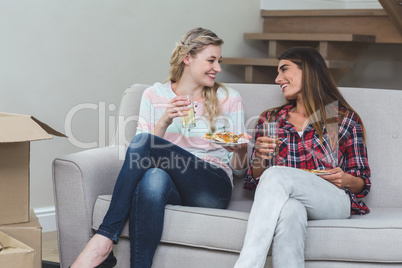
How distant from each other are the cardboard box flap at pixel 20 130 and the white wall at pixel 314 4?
272cm

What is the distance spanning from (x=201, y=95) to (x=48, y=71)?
108 cm

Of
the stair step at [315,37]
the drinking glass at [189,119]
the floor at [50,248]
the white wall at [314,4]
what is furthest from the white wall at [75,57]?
the drinking glass at [189,119]

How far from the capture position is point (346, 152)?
2275 millimetres

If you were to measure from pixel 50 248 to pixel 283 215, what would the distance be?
4.95 feet

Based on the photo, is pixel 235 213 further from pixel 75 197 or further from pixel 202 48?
pixel 202 48

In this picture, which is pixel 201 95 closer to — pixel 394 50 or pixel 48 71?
pixel 48 71

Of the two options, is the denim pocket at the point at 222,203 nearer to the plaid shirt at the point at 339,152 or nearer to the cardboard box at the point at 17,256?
the plaid shirt at the point at 339,152

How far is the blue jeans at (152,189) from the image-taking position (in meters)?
2.01

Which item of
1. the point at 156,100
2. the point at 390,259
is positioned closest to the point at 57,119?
the point at 156,100

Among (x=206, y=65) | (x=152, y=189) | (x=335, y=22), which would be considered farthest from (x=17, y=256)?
(x=335, y=22)

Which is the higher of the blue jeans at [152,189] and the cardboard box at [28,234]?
the blue jeans at [152,189]

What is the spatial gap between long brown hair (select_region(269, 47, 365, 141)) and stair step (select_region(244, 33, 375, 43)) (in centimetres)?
133

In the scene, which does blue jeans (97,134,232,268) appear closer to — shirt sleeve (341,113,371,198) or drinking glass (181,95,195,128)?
drinking glass (181,95,195,128)

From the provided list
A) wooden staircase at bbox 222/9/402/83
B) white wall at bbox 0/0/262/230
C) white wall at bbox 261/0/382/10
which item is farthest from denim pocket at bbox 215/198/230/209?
white wall at bbox 261/0/382/10
